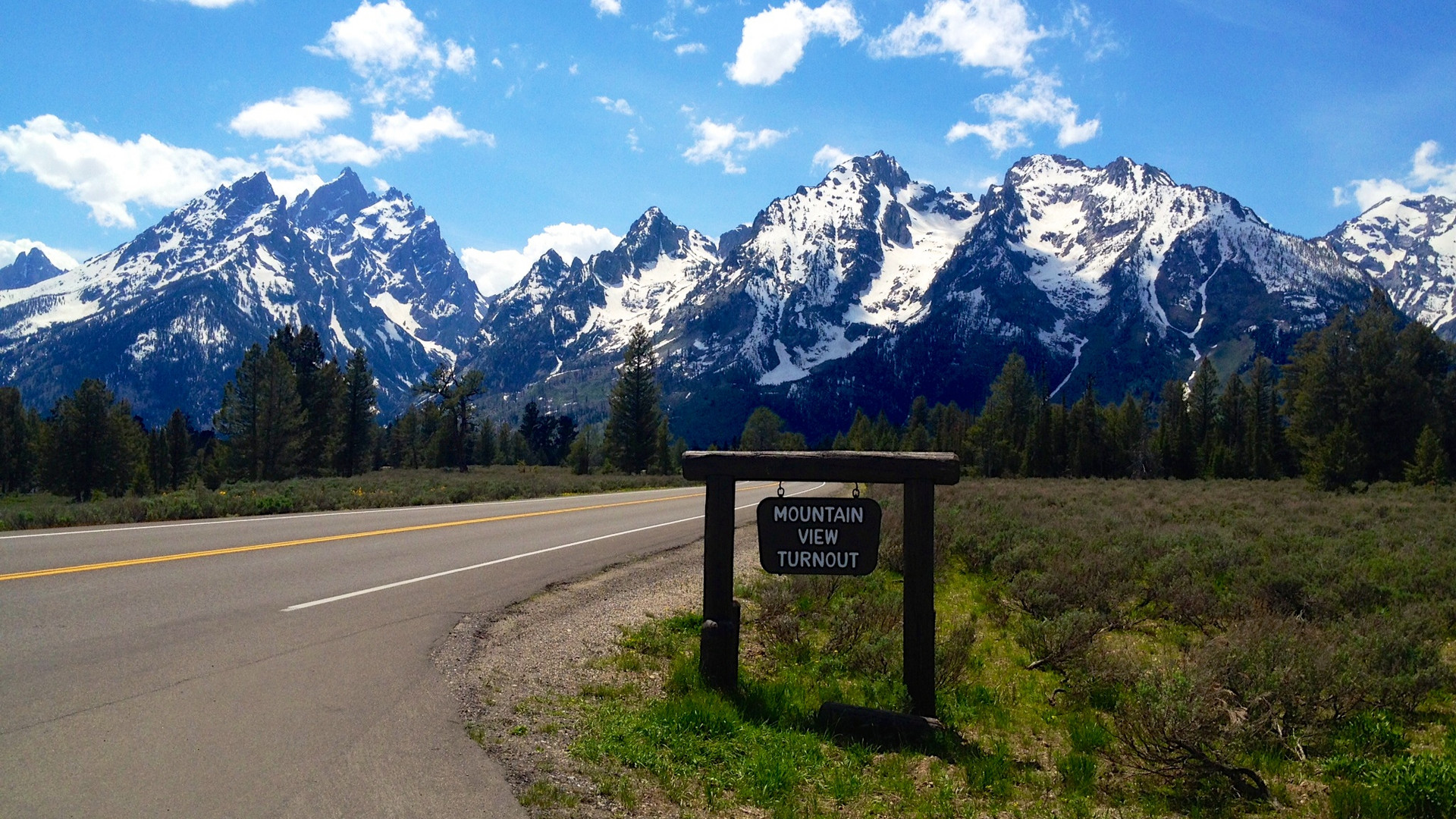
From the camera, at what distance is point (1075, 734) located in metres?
7.00

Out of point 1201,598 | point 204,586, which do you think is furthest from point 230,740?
point 1201,598

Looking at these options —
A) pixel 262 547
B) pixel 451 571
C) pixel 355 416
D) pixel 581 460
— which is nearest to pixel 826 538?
pixel 451 571

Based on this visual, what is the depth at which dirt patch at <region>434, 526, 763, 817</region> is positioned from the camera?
505 cm

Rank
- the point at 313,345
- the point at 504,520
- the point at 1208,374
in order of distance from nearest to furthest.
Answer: the point at 504,520 < the point at 313,345 < the point at 1208,374

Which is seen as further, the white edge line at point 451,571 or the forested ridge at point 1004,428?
the forested ridge at point 1004,428

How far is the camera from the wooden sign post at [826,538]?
280 inches

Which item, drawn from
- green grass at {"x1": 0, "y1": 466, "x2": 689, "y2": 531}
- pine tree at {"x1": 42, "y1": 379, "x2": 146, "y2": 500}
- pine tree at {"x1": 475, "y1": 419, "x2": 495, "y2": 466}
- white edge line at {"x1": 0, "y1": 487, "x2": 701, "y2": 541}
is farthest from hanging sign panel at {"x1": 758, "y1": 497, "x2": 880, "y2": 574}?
pine tree at {"x1": 475, "y1": 419, "x2": 495, "y2": 466}

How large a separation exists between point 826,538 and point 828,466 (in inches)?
26.4

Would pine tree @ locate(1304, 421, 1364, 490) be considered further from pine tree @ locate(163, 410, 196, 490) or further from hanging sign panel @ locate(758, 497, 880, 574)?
pine tree @ locate(163, 410, 196, 490)

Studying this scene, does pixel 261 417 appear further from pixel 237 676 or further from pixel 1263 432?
pixel 1263 432

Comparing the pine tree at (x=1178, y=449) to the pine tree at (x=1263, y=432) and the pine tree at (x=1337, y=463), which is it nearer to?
the pine tree at (x=1263, y=432)

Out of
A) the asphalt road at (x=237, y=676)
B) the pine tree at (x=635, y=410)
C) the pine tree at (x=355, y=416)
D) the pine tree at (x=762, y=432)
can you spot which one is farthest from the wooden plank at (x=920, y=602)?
the pine tree at (x=762, y=432)

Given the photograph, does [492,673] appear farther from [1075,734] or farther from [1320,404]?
[1320,404]

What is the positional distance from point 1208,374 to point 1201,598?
9115 cm
